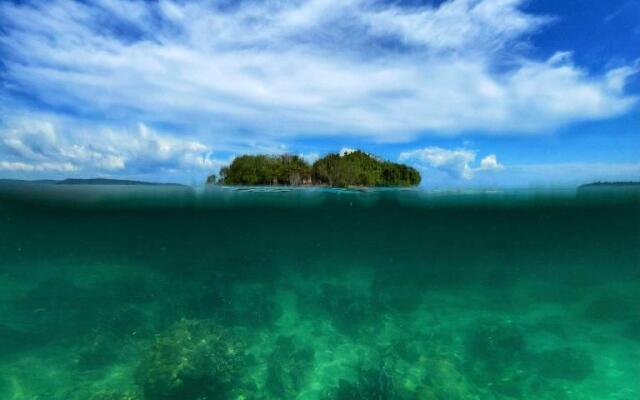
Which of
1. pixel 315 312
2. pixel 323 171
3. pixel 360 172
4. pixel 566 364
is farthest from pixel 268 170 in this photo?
pixel 566 364

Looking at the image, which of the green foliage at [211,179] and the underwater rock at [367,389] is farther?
the green foliage at [211,179]

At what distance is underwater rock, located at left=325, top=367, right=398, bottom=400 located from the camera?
1243cm

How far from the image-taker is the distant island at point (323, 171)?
3664 inches

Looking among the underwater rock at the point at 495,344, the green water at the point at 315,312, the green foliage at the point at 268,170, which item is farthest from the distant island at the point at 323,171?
the underwater rock at the point at 495,344

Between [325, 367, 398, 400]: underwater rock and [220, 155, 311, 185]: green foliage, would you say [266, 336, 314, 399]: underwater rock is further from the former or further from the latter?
[220, 155, 311, 185]: green foliage

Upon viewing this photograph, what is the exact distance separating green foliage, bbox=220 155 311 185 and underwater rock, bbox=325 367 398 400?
266 ft

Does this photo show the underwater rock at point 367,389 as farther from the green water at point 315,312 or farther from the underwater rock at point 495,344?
the underwater rock at point 495,344

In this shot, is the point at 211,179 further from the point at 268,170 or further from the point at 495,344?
the point at 495,344

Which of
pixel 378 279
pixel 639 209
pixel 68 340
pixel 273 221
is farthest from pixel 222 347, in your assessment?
pixel 639 209

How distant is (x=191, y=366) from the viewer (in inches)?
496

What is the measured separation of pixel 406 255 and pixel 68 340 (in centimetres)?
2823

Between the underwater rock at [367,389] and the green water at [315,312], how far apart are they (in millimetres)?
66

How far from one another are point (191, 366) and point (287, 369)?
12.5 ft

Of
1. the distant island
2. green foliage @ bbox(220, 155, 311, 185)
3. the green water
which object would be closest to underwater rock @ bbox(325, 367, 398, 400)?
the green water
